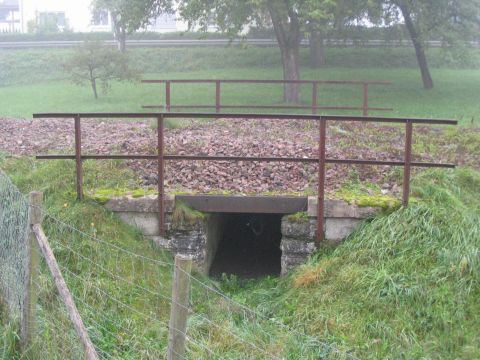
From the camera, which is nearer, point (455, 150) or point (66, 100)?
point (455, 150)

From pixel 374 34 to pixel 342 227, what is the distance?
2049cm

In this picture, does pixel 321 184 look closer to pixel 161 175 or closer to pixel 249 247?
pixel 161 175

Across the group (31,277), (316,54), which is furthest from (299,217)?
(316,54)

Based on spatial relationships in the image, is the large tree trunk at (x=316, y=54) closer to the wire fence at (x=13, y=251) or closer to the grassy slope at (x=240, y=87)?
the grassy slope at (x=240, y=87)

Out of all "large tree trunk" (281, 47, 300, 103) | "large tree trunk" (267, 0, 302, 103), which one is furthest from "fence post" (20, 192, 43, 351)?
"large tree trunk" (281, 47, 300, 103)

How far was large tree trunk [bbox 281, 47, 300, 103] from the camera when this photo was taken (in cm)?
2314

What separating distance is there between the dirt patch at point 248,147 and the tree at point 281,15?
22.6ft

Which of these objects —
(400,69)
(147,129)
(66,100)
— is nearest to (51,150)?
(147,129)

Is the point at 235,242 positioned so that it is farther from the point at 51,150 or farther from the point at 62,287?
the point at 62,287

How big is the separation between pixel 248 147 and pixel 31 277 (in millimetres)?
6212

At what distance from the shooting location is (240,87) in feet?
91.5

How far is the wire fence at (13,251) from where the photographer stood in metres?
5.56

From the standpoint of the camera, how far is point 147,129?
43.1 ft

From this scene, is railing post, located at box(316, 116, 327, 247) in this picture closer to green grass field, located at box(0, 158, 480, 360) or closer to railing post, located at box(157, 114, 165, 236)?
green grass field, located at box(0, 158, 480, 360)
